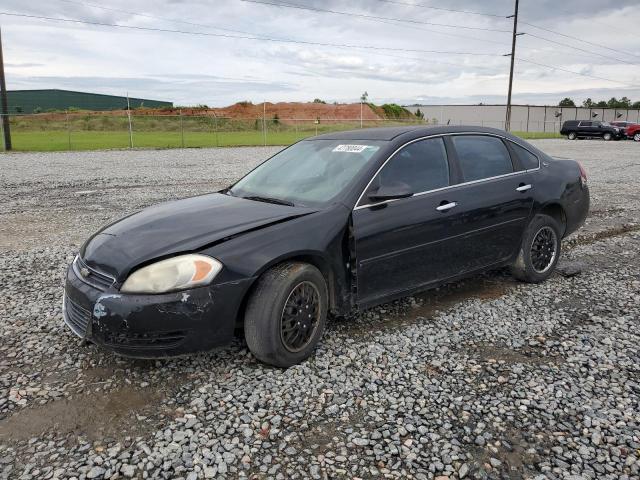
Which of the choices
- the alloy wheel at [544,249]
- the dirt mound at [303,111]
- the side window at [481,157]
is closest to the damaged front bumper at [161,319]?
the side window at [481,157]

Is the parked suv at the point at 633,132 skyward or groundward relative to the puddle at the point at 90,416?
skyward

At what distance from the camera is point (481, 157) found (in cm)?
485

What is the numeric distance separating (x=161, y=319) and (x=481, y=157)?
3.20 m

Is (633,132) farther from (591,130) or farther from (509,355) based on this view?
(509,355)

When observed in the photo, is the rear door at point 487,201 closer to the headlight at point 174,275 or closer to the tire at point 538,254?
the tire at point 538,254

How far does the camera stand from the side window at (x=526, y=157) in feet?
17.0

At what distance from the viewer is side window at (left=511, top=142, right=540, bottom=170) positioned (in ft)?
17.0

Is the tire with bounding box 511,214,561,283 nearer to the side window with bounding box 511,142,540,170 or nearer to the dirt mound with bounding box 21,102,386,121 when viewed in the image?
the side window with bounding box 511,142,540,170

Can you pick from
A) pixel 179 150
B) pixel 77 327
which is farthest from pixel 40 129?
pixel 77 327

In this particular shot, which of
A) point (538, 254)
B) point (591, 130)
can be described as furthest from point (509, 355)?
point (591, 130)

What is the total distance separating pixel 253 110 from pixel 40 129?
3373 centimetres

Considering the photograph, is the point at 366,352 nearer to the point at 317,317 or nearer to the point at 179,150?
the point at 317,317

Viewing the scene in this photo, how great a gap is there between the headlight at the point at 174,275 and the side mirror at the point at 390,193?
4.25ft

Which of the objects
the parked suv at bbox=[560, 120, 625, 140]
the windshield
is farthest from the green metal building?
the windshield
